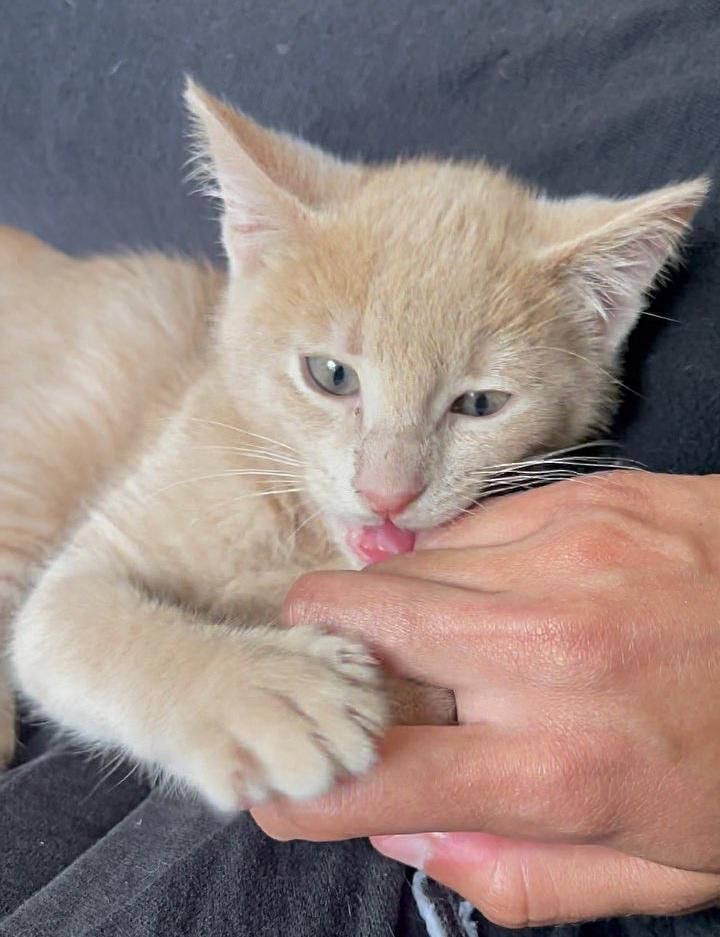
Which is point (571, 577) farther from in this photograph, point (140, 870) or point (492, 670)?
point (140, 870)

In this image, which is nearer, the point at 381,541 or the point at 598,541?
the point at 598,541

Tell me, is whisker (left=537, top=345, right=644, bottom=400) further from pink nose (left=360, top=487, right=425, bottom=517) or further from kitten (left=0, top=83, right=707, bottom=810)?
pink nose (left=360, top=487, right=425, bottom=517)

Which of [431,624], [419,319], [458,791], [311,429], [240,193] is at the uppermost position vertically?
[240,193]

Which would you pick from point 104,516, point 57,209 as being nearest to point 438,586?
point 104,516

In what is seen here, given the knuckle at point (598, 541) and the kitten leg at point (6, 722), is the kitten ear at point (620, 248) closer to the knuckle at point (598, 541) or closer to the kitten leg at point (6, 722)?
the knuckle at point (598, 541)

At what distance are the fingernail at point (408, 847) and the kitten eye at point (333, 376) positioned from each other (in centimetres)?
48

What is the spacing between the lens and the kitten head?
915 mm

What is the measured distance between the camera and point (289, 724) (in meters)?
0.73

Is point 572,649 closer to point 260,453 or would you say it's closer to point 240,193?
point 260,453

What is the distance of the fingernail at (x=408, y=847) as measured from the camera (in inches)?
32.6

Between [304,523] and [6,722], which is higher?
[304,523]

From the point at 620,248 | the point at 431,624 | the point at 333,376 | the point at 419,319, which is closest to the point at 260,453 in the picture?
the point at 333,376

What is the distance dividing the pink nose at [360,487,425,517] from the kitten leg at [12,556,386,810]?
0.52 feet

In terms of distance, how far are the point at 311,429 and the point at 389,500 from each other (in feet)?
0.55
